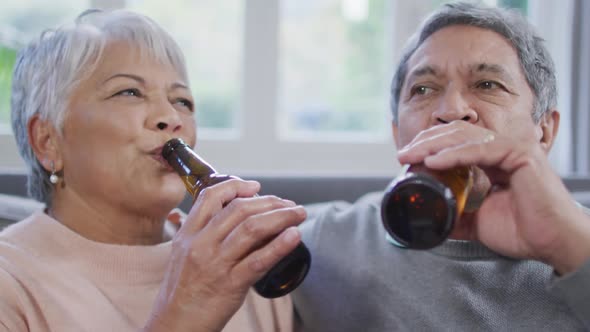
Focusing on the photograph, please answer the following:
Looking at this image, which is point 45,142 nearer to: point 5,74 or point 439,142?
point 439,142

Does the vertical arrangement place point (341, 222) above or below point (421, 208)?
below

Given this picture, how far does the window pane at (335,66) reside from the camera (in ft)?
8.68

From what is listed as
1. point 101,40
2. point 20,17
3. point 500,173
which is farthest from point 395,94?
point 20,17

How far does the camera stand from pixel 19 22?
2258 mm

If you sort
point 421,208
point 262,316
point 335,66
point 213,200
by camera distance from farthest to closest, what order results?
1. point 335,66
2. point 262,316
3. point 213,200
4. point 421,208

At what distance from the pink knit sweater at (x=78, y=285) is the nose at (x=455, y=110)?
21.4 inches

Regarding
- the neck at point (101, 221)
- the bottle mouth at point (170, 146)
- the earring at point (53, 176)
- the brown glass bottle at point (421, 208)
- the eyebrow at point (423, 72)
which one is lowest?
the neck at point (101, 221)

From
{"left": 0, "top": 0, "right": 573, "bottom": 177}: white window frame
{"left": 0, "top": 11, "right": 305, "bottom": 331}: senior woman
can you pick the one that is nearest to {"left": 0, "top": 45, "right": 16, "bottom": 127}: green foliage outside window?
{"left": 0, "top": 0, "right": 573, "bottom": 177}: white window frame

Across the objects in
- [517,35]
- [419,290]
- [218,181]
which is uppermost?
[517,35]

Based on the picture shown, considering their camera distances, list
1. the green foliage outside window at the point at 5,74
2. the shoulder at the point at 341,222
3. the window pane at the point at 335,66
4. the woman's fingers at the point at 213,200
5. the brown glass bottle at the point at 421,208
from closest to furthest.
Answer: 1. the brown glass bottle at the point at 421,208
2. the woman's fingers at the point at 213,200
3. the shoulder at the point at 341,222
4. the green foliage outside window at the point at 5,74
5. the window pane at the point at 335,66

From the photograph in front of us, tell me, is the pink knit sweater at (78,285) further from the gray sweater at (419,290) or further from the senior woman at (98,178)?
the gray sweater at (419,290)

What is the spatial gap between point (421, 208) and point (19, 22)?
6.89 feet

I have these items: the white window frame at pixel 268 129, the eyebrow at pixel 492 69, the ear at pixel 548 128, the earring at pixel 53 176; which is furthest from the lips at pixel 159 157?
the white window frame at pixel 268 129

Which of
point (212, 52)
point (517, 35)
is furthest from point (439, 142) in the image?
point (212, 52)
